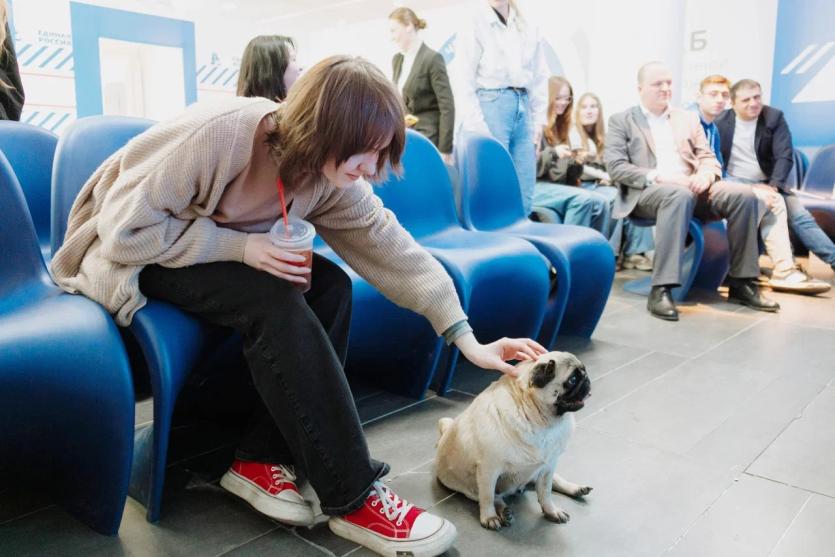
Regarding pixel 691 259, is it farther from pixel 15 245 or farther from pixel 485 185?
pixel 15 245

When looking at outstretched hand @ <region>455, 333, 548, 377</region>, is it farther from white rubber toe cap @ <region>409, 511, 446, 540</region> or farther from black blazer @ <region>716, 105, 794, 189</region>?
black blazer @ <region>716, 105, 794, 189</region>

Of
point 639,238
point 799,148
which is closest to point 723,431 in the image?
point 639,238

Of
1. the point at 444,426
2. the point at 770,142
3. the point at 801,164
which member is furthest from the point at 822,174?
the point at 444,426

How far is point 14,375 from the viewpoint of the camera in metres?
1.26

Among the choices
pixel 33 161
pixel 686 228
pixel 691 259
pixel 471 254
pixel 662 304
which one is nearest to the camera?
pixel 33 161

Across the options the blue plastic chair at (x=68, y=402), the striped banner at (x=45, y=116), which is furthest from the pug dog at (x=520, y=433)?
the striped banner at (x=45, y=116)

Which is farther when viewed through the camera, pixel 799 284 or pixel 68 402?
pixel 799 284

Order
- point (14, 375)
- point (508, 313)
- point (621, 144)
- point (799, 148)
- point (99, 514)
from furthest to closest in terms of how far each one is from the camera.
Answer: point (799, 148)
point (621, 144)
point (508, 313)
point (99, 514)
point (14, 375)

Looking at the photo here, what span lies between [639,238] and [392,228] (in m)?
4.00

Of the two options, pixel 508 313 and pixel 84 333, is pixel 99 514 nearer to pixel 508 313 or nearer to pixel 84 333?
pixel 84 333

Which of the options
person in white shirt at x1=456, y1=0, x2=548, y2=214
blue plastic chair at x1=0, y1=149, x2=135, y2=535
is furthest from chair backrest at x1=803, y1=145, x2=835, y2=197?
blue plastic chair at x1=0, y1=149, x2=135, y2=535

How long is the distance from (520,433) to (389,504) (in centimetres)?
33

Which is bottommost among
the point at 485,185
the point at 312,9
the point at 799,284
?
the point at 799,284

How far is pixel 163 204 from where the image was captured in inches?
54.2
